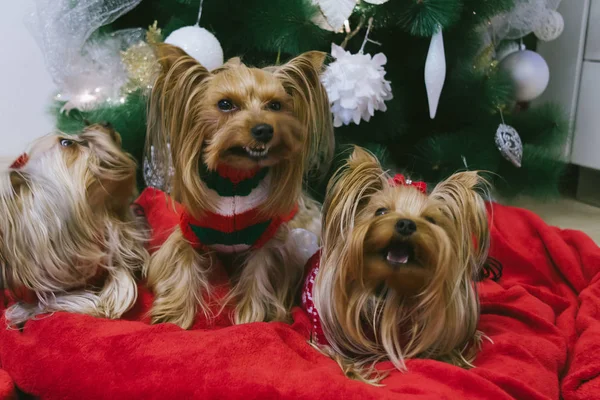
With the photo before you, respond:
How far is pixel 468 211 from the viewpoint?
125 centimetres

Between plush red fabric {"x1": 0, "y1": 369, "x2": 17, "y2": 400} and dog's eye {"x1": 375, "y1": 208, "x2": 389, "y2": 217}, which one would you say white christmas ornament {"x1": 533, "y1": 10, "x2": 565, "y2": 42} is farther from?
plush red fabric {"x1": 0, "y1": 369, "x2": 17, "y2": 400}

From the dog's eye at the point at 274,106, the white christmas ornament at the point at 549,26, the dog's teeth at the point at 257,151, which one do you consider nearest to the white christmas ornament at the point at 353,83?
the dog's eye at the point at 274,106

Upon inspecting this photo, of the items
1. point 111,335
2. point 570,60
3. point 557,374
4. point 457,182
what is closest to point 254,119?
point 457,182

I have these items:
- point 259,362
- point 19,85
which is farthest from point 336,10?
point 19,85

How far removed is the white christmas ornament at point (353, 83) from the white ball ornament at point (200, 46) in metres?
0.36

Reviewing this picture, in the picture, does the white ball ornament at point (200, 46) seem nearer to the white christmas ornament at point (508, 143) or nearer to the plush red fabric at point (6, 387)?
the plush red fabric at point (6, 387)

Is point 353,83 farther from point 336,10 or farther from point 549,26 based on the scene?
point 549,26

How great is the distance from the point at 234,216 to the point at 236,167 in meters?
0.17

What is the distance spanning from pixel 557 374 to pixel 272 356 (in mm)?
707

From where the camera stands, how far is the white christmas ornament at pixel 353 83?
1830 mm

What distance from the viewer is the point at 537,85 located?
2.46 metres

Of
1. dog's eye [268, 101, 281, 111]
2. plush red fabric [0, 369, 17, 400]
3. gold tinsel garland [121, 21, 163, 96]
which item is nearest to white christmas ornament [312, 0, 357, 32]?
dog's eye [268, 101, 281, 111]

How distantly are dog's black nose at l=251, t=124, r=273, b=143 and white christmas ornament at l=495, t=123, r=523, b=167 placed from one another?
131 centimetres

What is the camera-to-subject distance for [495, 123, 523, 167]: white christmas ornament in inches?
89.0
